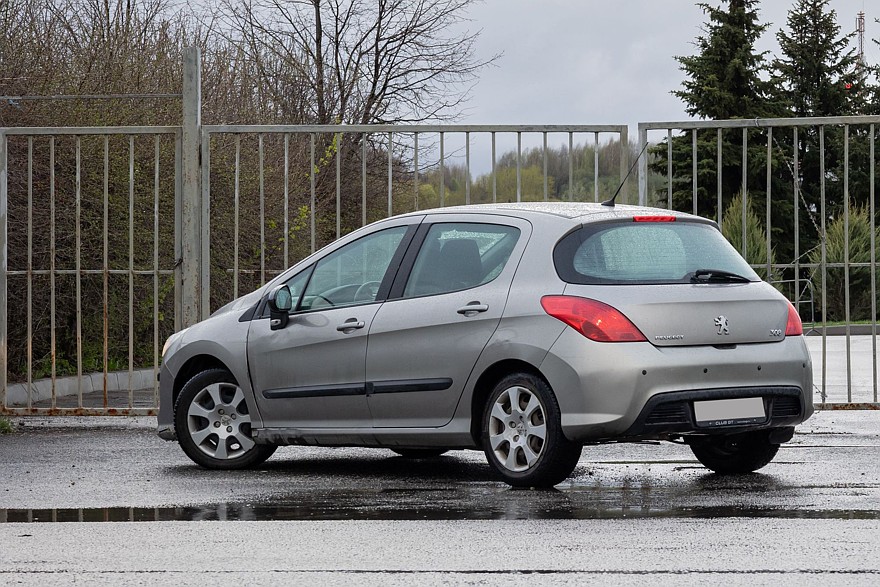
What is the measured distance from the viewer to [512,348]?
7.88 metres

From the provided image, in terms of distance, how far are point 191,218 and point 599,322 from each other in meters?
6.07

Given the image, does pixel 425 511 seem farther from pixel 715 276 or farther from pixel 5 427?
pixel 5 427

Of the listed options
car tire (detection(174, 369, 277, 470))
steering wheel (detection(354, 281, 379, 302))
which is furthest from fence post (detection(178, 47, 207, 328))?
steering wheel (detection(354, 281, 379, 302))

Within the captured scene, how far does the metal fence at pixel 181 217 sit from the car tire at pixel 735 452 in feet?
9.39

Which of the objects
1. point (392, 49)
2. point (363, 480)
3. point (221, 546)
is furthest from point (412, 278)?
point (392, 49)

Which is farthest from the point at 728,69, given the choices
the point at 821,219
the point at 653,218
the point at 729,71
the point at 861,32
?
the point at 653,218

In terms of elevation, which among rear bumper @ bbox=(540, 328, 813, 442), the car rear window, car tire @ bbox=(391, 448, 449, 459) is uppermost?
the car rear window

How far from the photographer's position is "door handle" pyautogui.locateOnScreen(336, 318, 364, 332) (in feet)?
28.8

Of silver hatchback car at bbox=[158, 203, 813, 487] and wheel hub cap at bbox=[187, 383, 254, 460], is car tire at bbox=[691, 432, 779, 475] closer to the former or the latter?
silver hatchback car at bbox=[158, 203, 813, 487]

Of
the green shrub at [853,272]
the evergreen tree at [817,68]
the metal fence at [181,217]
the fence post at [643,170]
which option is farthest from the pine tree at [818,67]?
the fence post at [643,170]

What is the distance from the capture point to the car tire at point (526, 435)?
7.75 m

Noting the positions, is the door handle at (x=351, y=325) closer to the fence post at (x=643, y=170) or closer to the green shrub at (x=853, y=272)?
the fence post at (x=643, y=170)

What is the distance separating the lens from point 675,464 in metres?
9.39

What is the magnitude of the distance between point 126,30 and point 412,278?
17.4 meters
